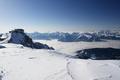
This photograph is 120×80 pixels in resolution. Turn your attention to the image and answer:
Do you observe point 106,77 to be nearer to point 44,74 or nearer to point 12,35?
point 44,74

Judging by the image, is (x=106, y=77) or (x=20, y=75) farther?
(x=20, y=75)

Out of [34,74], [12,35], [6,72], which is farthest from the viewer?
[12,35]

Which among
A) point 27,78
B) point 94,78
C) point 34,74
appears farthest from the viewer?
point 34,74

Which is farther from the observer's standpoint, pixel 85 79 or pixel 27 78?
pixel 27 78

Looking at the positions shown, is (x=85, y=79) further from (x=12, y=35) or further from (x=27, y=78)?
(x=12, y=35)

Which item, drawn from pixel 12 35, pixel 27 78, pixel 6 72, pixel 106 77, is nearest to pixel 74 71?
pixel 106 77

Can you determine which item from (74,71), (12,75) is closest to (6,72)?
(12,75)

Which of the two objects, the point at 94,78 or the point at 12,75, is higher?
the point at 94,78

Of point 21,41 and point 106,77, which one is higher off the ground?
point 106,77

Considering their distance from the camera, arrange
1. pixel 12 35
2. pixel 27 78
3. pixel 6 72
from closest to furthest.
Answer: pixel 27 78 → pixel 6 72 → pixel 12 35

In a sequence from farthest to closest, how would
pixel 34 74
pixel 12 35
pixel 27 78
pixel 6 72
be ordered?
1. pixel 12 35
2. pixel 6 72
3. pixel 34 74
4. pixel 27 78
